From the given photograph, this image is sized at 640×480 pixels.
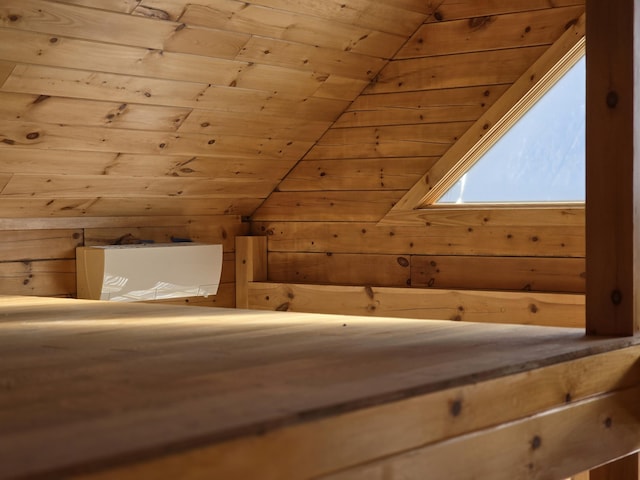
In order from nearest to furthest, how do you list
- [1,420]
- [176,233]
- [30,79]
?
[1,420]
[30,79]
[176,233]

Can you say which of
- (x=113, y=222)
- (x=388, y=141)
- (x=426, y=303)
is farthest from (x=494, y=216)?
(x=113, y=222)

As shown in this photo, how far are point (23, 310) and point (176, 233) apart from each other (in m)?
1.92

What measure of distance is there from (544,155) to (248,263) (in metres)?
1.64

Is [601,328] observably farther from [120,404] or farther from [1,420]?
Answer: [1,420]

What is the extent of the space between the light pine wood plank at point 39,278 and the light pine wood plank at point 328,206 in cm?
115

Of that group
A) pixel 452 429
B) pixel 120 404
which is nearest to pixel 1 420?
pixel 120 404

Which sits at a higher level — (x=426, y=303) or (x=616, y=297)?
(x=616, y=297)

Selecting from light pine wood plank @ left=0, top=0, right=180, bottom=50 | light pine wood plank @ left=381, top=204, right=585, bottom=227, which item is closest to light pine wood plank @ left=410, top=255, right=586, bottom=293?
light pine wood plank @ left=381, top=204, right=585, bottom=227

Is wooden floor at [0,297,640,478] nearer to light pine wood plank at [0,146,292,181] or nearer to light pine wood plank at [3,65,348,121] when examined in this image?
light pine wood plank at [3,65,348,121]

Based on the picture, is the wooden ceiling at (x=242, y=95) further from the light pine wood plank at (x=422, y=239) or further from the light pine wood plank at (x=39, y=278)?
the light pine wood plank at (x=39, y=278)

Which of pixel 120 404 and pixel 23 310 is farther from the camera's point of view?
pixel 23 310

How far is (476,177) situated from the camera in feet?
14.4

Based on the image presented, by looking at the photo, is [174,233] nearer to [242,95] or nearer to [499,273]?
[242,95]

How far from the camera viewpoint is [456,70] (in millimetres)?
4262
